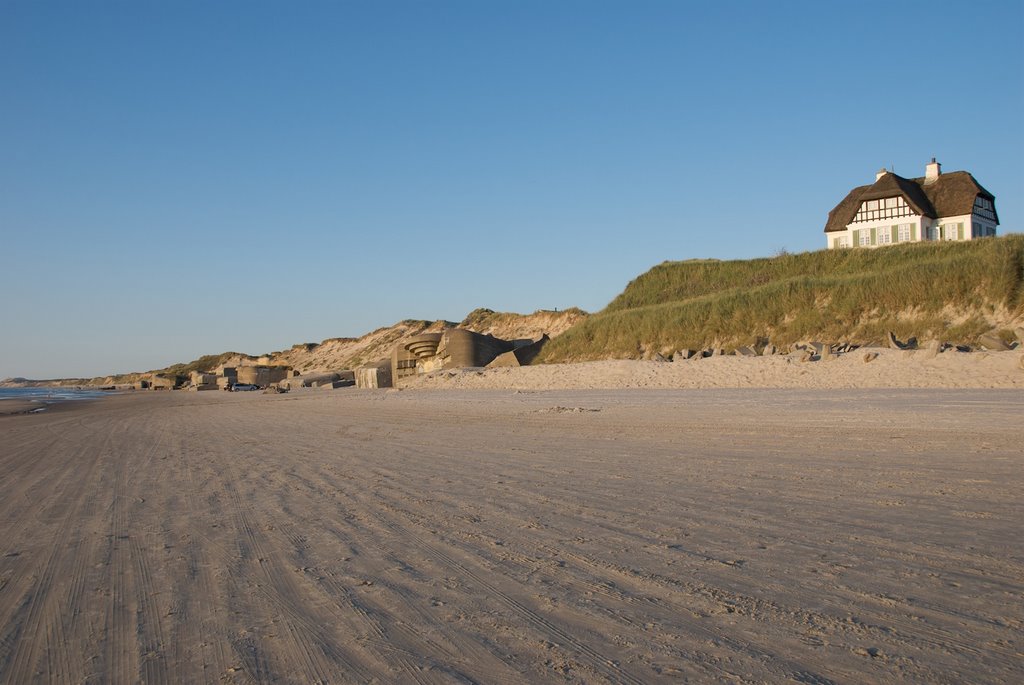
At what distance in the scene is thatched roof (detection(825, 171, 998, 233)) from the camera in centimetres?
4225

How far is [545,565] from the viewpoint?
4531 mm

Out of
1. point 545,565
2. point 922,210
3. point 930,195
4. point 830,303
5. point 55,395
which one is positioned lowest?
point 545,565

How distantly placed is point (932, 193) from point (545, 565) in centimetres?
4727

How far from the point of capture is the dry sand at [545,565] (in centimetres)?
316

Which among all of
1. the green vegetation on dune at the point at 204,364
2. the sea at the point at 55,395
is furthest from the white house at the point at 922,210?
the green vegetation on dune at the point at 204,364

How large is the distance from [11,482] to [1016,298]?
2408cm

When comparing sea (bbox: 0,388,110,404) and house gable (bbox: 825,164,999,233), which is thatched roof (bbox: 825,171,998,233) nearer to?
house gable (bbox: 825,164,999,233)

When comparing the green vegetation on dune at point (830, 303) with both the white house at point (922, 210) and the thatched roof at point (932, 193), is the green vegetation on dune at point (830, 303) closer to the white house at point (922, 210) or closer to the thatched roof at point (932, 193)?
the white house at point (922, 210)

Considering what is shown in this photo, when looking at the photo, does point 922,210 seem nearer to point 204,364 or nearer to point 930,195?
point 930,195

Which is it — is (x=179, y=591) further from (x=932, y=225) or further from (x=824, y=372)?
(x=932, y=225)

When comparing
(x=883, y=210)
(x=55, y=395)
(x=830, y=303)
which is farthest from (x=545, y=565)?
(x=55, y=395)

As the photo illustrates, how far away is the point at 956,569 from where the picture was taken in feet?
13.0

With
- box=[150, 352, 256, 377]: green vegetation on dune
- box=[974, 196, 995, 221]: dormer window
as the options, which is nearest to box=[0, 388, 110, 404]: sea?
box=[150, 352, 256, 377]: green vegetation on dune

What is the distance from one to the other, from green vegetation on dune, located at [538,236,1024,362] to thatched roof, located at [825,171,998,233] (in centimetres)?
1003
